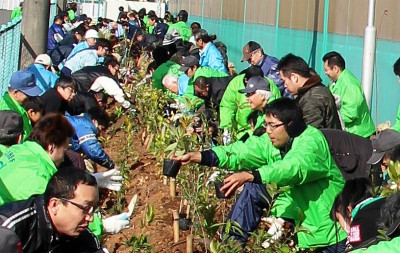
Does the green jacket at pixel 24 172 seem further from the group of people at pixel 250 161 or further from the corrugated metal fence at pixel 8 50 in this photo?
the corrugated metal fence at pixel 8 50

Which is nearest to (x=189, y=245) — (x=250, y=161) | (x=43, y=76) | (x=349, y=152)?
(x=250, y=161)

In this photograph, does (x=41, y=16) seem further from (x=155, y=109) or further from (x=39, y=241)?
(x=39, y=241)

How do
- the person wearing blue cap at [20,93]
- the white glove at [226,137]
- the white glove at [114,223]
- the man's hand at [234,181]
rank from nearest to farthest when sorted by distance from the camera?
the white glove at [114,223] → the man's hand at [234,181] → the person wearing blue cap at [20,93] → the white glove at [226,137]

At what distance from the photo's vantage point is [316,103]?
8.46 m

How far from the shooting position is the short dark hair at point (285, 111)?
661 cm

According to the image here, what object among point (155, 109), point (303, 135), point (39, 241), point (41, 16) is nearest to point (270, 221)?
point (303, 135)

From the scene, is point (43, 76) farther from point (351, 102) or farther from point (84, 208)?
point (84, 208)

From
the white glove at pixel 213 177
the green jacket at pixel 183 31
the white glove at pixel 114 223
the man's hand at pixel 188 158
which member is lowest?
the white glove at pixel 213 177

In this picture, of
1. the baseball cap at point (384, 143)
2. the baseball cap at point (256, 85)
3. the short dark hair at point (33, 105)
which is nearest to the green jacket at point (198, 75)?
the baseball cap at point (256, 85)

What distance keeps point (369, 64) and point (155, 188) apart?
2776 mm

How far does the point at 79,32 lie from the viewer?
20.6 metres

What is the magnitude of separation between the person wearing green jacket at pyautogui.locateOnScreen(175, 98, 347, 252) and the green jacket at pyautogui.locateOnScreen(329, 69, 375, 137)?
299 centimetres

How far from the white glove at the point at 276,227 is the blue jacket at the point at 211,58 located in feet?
24.4

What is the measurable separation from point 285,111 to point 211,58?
27.8ft
